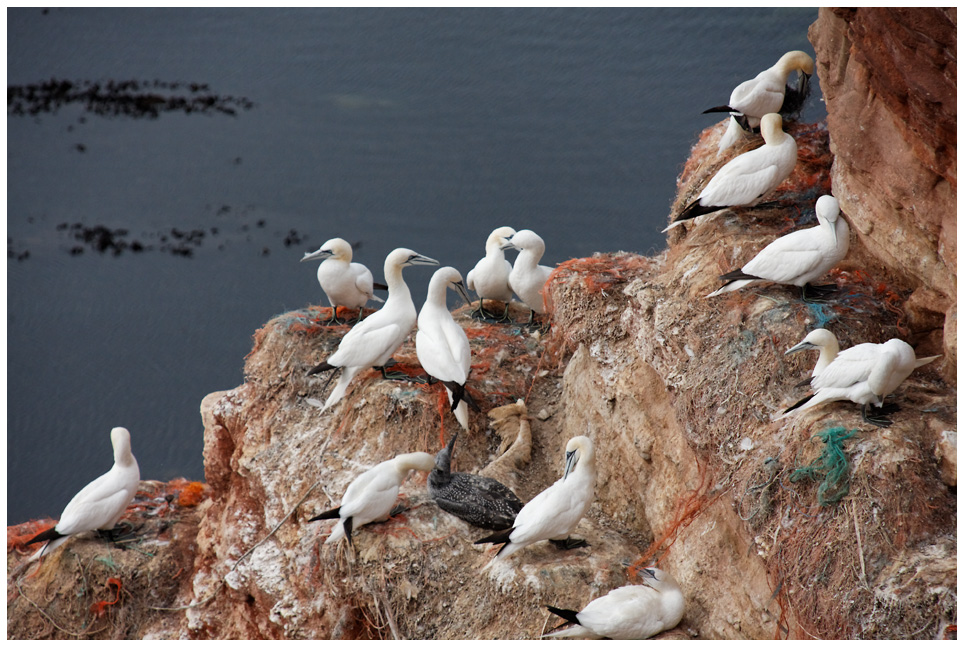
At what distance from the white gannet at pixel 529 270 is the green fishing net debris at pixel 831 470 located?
12.1 feet

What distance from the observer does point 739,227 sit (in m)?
6.52

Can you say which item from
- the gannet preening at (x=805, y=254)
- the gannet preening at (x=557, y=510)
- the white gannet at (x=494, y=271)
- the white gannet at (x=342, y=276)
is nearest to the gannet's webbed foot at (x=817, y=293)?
the gannet preening at (x=805, y=254)

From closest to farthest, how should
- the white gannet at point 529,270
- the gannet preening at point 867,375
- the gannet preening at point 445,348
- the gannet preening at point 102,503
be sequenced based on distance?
the gannet preening at point 867,375
the gannet preening at point 445,348
the gannet preening at point 102,503
the white gannet at point 529,270

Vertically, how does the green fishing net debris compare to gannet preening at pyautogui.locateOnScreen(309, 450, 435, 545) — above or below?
above

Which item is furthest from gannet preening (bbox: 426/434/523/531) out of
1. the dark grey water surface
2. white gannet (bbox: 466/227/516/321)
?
the dark grey water surface

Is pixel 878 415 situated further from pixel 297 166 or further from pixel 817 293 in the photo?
pixel 297 166

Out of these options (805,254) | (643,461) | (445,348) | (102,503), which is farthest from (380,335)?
(805,254)

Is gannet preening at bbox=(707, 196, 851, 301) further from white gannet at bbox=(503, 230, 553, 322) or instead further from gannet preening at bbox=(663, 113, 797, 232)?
white gannet at bbox=(503, 230, 553, 322)

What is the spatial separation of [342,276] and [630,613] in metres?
4.17

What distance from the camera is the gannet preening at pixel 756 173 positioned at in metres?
6.24

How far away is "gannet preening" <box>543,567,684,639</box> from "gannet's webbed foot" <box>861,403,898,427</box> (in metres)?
1.45

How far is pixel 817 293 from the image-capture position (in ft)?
18.6

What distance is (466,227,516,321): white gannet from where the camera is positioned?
8367 millimetres

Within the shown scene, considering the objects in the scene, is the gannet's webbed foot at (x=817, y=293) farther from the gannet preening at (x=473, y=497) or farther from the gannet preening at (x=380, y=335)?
the gannet preening at (x=380, y=335)
